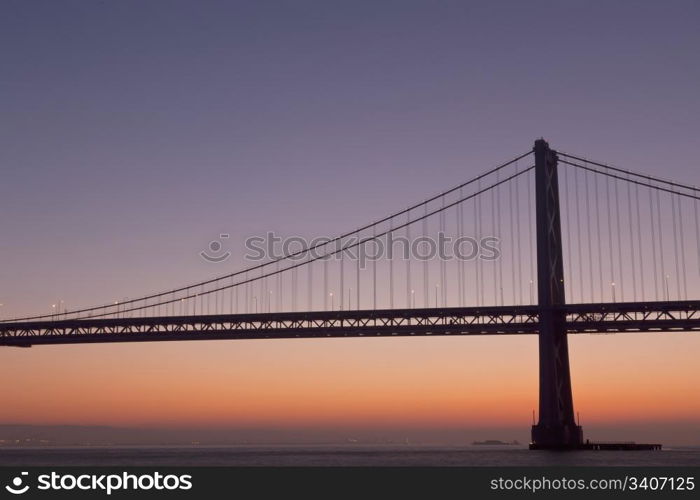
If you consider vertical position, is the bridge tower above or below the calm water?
above

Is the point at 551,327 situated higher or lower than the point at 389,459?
higher

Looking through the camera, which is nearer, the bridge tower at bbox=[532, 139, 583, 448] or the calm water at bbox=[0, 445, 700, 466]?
the calm water at bbox=[0, 445, 700, 466]

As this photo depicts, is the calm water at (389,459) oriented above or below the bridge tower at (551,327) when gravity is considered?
below

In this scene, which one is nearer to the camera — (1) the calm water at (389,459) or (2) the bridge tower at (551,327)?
(1) the calm water at (389,459)

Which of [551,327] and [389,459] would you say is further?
[389,459]
